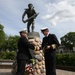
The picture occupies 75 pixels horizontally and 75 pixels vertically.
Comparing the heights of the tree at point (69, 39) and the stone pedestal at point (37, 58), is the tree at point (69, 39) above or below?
above

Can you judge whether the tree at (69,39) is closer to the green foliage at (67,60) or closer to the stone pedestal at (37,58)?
the green foliage at (67,60)

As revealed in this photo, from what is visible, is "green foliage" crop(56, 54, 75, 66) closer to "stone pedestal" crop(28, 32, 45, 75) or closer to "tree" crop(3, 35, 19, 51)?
"stone pedestal" crop(28, 32, 45, 75)

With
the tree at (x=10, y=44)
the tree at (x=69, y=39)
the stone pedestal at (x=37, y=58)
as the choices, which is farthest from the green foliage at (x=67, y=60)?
the tree at (x=69, y=39)

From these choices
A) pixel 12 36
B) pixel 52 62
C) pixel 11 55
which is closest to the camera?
pixel 52 62

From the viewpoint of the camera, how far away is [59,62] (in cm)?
2853

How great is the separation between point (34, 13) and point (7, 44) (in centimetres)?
6799

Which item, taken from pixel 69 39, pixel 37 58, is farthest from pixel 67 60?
pixel 69 39

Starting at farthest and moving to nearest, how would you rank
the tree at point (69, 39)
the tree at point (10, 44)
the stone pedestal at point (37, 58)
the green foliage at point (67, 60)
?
the tree at point (69, 39) < the tree at point (10, 44) < the green foliage at point (67, 60) < the stone pedestal at point (37, 58)


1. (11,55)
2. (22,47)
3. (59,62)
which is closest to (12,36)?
(11,55)

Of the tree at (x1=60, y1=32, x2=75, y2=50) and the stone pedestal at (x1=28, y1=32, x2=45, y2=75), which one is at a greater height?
the tree at (x1=60, y1=32, x2=75, y2=50)

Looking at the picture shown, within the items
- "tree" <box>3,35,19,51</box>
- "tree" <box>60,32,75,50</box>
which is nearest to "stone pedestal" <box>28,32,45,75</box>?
"tree" <box>3,35,19,51</box>

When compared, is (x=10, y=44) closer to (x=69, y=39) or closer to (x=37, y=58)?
(x=69, y=39)

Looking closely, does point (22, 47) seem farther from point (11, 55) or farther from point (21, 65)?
point (11, 55)

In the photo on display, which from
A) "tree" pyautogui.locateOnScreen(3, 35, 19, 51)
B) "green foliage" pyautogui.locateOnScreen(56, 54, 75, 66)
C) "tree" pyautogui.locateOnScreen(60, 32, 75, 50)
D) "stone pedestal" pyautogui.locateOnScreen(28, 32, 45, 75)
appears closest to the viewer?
"stone pedestal" pyautogui.locateOnScreen(28, 32, 45, 75)
